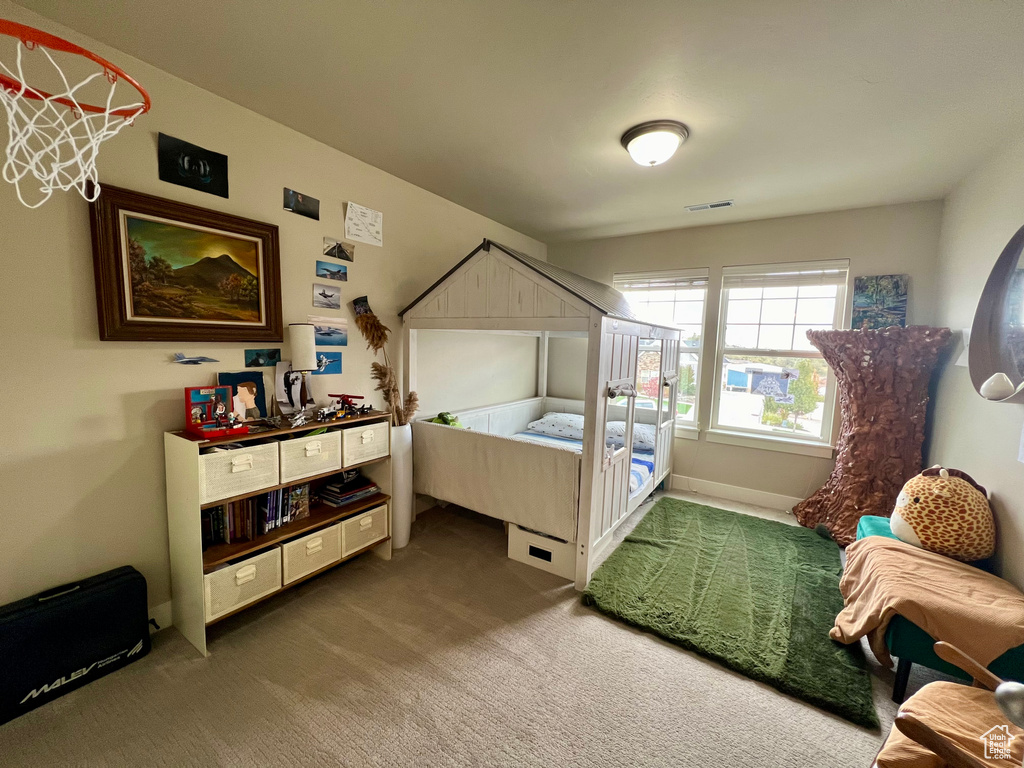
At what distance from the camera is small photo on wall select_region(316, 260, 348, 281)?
233 cm

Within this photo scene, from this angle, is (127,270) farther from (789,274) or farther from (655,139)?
(789,274)

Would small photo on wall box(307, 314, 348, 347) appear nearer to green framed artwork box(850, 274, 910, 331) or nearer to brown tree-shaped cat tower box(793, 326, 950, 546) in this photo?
brown tree-shaped cat tower box(793, 326, 950, 546)

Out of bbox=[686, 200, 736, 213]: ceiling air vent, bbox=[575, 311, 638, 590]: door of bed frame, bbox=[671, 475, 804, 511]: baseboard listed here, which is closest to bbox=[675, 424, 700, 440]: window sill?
bbox=[671, 475, 804, 511]: baseboard

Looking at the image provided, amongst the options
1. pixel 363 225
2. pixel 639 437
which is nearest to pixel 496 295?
pixel 363 225

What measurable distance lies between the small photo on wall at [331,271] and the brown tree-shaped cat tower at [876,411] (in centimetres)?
338

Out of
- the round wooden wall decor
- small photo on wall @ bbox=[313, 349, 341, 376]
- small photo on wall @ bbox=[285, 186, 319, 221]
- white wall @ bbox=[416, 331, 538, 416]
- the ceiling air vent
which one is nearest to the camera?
the round wooden wall decor

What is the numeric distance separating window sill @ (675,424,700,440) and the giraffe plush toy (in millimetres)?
1786

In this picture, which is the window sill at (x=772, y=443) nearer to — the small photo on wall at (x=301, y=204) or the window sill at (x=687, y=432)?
the window sill at (x=687, y=432)

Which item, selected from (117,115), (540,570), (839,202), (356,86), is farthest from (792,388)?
(117,115)

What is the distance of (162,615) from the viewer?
6.12 feet

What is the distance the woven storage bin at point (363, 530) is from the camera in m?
2.23

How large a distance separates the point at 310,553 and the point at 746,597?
2.42m

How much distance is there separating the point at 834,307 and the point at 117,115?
4.60m

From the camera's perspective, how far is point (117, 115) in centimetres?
163
